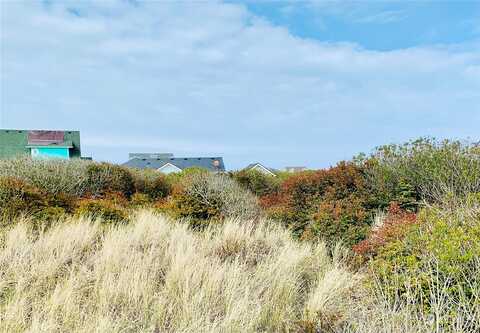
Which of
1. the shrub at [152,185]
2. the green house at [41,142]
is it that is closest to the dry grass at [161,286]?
the shrub at [152,185]

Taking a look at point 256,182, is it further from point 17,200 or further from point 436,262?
point 436,262

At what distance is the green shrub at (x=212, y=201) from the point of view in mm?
8039

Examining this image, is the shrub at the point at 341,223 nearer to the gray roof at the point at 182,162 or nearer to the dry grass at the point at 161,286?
the dry grass at the point at 161,286

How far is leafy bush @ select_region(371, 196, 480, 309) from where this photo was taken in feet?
10.1

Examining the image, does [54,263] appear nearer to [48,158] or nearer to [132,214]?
[132,214]

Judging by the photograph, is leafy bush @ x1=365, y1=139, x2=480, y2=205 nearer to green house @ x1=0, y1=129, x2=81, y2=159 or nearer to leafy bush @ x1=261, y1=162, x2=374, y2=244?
leafy bush @ x1=261, y1=162, x2=374, y2=244

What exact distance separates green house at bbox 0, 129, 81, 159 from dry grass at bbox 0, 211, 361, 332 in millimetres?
21883

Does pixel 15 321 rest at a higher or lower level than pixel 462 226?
lower

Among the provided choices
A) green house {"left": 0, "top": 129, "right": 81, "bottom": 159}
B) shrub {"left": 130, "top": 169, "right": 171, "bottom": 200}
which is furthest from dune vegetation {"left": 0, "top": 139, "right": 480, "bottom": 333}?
green house {"left": 0, "top": 129, "right": 81, "bottom": 159}

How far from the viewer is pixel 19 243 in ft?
15.7

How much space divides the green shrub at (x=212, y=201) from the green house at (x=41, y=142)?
18723 mm

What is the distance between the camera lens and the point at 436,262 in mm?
3141

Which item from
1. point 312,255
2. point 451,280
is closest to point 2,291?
point 312,255

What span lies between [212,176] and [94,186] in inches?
152
